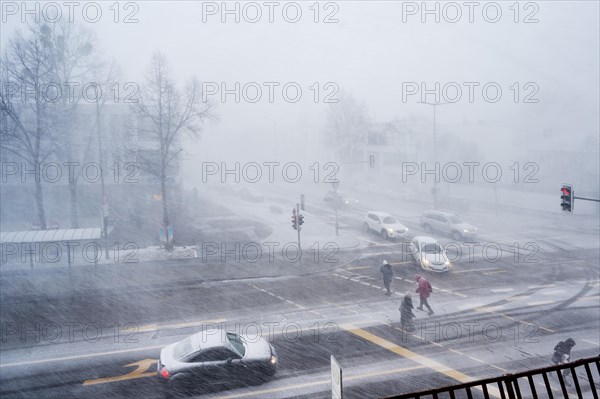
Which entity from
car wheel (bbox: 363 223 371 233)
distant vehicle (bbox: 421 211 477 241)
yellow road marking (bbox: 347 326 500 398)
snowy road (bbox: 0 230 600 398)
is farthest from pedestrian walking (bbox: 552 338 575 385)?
car wheel (bbox: 363 223 371 233)

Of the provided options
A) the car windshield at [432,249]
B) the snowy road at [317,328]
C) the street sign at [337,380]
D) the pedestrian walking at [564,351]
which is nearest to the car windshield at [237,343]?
the snowy road at [317,328]

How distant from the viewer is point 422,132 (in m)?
43.8

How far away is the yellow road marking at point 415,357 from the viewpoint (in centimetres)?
880

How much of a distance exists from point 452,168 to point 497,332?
31.5 meters

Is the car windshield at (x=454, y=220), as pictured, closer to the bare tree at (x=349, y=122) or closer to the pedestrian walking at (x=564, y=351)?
the pedestrian walking at (x=564, y=351)

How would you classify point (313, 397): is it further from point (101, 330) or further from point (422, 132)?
point (422, 132)

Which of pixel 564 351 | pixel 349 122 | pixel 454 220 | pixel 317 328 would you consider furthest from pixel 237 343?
pixel 349 122

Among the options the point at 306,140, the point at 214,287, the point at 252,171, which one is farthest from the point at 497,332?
the point at 252,171

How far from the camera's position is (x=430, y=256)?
56.1 feet

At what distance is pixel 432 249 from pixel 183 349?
11.5 m

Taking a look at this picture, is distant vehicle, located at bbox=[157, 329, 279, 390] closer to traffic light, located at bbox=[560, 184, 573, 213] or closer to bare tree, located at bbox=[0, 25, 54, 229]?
traffic light, located at bbox=[560, 184, 573, 213]

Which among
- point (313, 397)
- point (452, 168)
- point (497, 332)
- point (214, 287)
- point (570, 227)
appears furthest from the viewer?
point (452, 168)

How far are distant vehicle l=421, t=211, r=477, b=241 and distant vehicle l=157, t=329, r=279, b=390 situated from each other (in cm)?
1614

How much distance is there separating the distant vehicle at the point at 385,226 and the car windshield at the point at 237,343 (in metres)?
14.6
